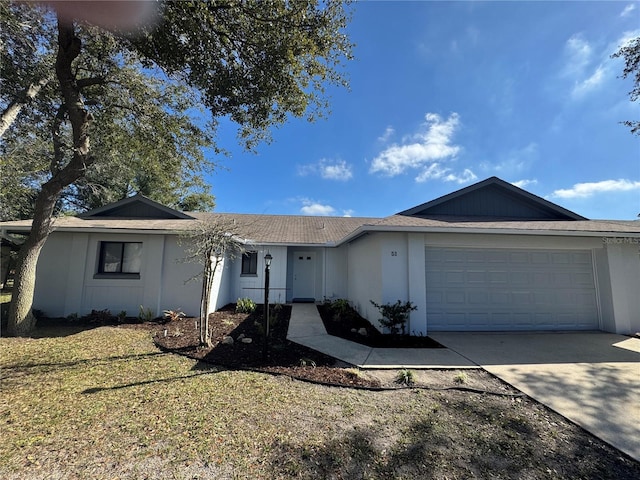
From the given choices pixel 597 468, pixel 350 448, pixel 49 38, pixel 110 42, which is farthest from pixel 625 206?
pixel 49 38

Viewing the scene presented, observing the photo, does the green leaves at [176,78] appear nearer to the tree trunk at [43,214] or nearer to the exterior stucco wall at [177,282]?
the tree trunk at [43,214]

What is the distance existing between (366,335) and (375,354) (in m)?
1.65

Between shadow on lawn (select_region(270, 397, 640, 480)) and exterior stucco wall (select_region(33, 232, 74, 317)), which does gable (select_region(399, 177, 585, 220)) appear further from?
exterior stucco wall (select_region(33, 232, 74, 317))

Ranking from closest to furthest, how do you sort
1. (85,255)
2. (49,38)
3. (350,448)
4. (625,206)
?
(350,448)
(49,38)
(85,255)
(625,206)

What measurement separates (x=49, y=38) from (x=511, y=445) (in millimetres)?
12293

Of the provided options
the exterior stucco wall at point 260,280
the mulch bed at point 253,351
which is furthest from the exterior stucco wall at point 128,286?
the exterior stucco wall at point 260,280

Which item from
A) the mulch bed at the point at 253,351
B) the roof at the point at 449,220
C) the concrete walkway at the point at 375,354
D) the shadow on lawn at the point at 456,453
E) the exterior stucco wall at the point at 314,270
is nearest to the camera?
the shadow on lawn at the point at 456,453

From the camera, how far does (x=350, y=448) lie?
287 centimetres

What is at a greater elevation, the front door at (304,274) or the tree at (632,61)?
the tree at (632,61)

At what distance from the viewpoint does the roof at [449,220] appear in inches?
290

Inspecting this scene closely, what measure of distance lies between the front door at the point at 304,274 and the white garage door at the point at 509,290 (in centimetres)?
717

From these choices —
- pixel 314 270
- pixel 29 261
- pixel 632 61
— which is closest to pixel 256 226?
pixel 314 270

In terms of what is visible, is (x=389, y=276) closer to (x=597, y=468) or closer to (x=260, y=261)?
(x=597, y=468)

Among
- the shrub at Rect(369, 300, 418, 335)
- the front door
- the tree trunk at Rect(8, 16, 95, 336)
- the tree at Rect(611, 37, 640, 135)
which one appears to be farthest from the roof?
the tree at Rect(611, 37, 640, 135)
